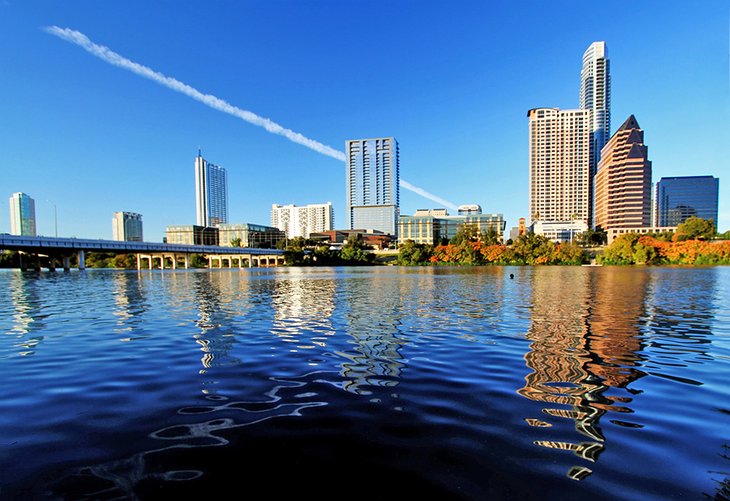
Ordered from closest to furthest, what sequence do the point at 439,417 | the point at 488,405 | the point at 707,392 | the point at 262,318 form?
the point at 439,417
the point at 488,405
the point at 707,392
the point at 262,318

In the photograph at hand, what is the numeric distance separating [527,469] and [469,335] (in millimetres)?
9718

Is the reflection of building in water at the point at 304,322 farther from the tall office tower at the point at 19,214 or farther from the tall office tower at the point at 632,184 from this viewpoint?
Result: the tall office tower at the point at 19,214

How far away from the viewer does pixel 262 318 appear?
1952cm

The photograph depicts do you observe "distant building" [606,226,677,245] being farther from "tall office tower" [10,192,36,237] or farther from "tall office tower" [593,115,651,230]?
"tall office tower" [10,192,36,237]

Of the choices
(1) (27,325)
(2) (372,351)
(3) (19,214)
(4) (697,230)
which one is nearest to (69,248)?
(1) (27,325)

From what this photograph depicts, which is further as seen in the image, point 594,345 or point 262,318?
point 262,318

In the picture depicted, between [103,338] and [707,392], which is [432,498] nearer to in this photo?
[707,392]

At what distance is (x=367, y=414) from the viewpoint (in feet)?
22.8

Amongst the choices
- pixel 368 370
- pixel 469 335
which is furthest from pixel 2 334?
pixel 469 335

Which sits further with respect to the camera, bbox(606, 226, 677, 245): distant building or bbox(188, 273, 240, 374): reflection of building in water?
bbox(606, 226, 677, 245): distant building

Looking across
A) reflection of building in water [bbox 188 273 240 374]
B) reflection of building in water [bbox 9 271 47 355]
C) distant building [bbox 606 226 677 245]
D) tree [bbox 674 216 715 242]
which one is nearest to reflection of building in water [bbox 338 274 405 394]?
reflection of building in water [bbox 188 273 240 374]

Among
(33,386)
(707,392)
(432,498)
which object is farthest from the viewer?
(33,386)

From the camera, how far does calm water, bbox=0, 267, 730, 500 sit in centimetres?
471

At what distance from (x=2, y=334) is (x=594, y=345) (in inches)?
985
